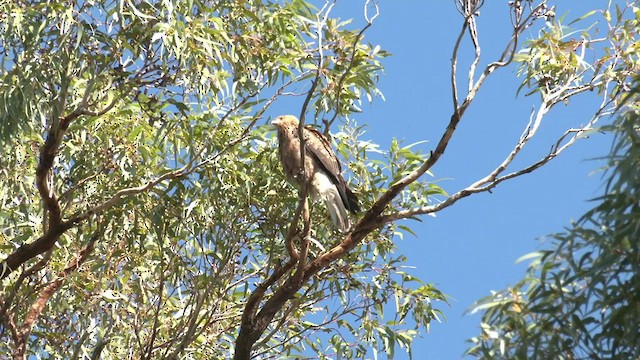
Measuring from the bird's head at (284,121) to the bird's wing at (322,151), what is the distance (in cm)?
26

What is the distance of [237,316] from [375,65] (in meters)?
1.99

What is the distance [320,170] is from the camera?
7.58 metres

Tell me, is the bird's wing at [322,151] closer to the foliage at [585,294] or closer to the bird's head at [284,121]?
the bird's head at [284,121]

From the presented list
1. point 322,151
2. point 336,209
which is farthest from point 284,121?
point 336,209

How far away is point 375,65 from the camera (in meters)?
7.22

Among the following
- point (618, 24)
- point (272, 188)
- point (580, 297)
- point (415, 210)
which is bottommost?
point (580, 297)

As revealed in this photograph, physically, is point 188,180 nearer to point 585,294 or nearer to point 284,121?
point 284,121

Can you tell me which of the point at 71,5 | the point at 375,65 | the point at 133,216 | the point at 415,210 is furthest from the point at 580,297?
the point at 133,216

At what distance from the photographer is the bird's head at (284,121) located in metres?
7.96

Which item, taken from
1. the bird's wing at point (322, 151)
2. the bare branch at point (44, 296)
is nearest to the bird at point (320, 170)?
the bird's wing at point (322, 151)

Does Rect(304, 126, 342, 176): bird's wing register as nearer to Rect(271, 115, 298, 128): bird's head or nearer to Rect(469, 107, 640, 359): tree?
Rect(271, 115, 298, 128): bird's head

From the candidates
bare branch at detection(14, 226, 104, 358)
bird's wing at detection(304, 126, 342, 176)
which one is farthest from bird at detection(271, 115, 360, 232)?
bare branch at detection(14, 226, 104, 358)

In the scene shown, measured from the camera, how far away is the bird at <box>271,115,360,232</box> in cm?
727

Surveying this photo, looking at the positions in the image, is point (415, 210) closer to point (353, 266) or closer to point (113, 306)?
Result: point (353, 266)
